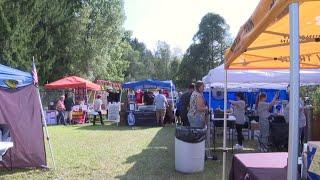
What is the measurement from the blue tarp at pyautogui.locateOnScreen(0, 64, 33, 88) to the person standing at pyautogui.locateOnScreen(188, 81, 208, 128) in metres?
3.45

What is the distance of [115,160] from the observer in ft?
36.3

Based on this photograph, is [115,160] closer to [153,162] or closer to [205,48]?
[153,162]

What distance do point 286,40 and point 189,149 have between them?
430 cm

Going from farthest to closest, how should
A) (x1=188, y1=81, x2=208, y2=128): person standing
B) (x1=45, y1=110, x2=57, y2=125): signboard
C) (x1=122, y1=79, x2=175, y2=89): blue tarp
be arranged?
(x1=45, y1=110, x2=57, y2=125): signboard → (x1=122, y1=79, x2=175, y2=89): blue tarp → (x1=188, y1=81, x2=208, y2=128): person standing

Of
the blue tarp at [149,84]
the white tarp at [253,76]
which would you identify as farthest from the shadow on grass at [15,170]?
the blue tarp at [149,84]

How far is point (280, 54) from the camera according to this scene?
6414 millimetres

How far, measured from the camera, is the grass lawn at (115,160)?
30.0ft

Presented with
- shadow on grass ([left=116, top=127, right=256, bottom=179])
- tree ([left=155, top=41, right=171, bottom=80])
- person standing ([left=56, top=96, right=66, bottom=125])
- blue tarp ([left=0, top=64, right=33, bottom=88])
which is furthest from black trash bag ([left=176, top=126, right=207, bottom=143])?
tree ([left=155, top=41, right=171, bottom=80])

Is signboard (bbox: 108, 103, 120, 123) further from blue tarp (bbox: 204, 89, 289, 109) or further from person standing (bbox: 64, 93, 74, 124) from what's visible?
blue tarp (bbox: 204, 89, 289, 109)

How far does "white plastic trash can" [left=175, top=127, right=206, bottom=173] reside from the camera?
9.13 m

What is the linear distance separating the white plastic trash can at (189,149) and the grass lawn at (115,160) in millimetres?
187

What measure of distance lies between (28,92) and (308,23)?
6.58 m

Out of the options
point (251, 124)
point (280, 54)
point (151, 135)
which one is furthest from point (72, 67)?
point (280, 54)


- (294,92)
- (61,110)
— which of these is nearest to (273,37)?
(294,92)
